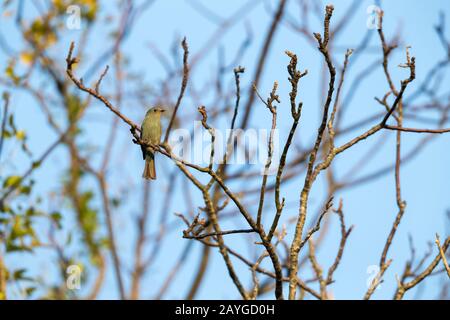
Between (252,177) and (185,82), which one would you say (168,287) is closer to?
(252,177)

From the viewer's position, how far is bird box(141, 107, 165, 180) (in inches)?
217

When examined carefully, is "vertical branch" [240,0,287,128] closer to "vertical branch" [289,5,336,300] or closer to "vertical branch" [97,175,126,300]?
"vertical branch" [97,175,126,300]

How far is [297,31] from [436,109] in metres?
1.58

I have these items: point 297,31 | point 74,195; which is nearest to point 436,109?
point 297,31

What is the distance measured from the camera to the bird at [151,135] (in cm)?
551

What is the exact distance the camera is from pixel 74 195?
10.4 metres

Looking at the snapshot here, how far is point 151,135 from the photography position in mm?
5785

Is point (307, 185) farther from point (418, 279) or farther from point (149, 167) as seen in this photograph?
point (149, 167)

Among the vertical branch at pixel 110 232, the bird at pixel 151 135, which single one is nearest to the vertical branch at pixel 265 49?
the vertical branch at pixel 110 232

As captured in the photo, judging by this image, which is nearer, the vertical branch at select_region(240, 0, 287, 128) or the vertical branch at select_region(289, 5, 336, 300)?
the vertical branch at select_region(289, 5, 336, 300)

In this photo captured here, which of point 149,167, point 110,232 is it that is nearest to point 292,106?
point 149,167

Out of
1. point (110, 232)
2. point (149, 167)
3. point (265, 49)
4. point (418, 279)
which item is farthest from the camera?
point (110, 232)

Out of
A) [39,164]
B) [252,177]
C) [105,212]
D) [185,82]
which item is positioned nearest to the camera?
[185,82]

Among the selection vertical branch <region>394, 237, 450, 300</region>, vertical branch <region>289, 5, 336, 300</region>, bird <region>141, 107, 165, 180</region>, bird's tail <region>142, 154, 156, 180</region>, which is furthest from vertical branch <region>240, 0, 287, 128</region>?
vertical branch <region>289, 5, 336, 300</region>
